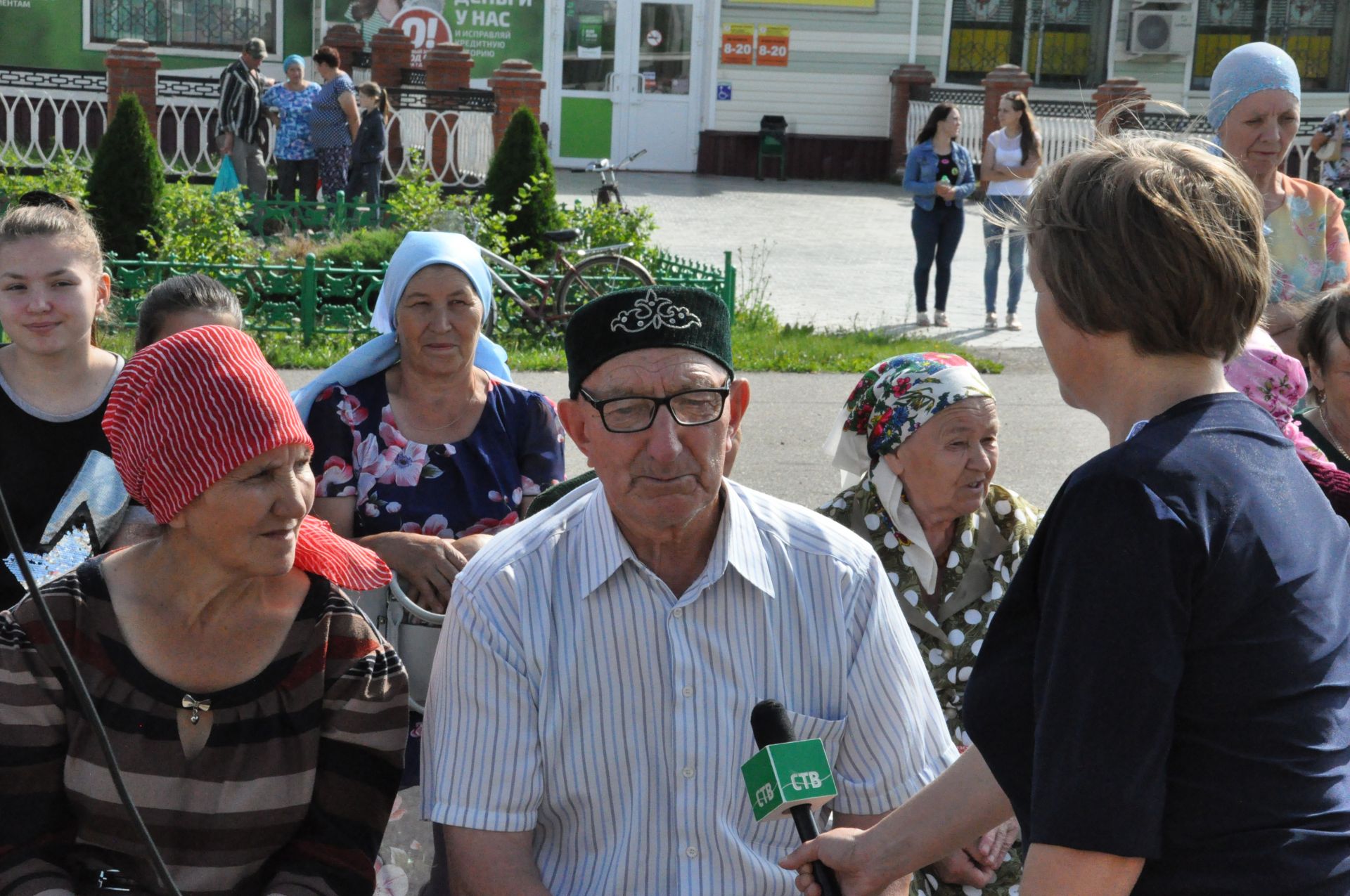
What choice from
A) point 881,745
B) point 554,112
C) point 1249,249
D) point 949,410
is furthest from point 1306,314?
point 554,112

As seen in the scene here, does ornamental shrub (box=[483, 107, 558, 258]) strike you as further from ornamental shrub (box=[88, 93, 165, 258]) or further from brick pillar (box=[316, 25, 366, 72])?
brick pillar (box=[316, 25, 366, 72])

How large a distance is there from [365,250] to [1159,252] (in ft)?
33.5

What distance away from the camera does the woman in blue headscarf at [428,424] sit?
12.8ft

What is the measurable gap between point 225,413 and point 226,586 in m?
0.32

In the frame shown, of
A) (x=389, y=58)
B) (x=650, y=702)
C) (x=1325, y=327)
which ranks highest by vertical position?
(x=389, y=58)

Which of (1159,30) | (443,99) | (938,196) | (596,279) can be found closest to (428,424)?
(596,279)

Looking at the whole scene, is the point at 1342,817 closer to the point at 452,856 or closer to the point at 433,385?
the point at 452,856

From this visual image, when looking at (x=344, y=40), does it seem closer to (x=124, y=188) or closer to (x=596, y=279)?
(x=124, y=188)

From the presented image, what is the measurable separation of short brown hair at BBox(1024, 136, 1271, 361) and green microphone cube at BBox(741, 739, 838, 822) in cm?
73

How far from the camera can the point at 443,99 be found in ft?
59.3

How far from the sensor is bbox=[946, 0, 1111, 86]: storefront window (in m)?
24.8

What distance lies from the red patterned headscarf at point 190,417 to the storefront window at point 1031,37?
23712 millimetres

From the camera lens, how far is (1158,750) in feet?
5.55

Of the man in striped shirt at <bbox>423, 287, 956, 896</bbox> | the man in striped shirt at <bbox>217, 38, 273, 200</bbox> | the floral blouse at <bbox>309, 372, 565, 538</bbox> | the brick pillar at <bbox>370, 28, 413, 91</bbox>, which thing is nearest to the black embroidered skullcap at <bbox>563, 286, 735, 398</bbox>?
the man in striped shirt at <bbox>423, 287, 956, 896</bbox>
